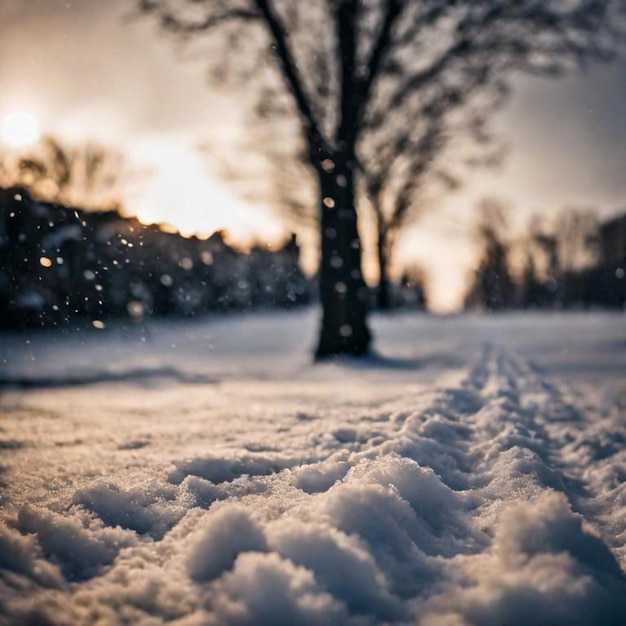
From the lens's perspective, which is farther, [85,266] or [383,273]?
[383,273]

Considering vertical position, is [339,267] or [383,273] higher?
[383,273]

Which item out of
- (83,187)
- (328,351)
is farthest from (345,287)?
(83,187)

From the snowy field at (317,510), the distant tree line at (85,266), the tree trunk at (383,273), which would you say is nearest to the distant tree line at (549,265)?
the tree trunk at (383,273)

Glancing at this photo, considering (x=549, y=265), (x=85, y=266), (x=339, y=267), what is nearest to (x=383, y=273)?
(x=339, y=267)

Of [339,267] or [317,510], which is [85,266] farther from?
[317,510]

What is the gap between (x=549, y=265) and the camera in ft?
167

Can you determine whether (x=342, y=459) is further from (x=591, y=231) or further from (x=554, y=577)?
(x=591, y=231)

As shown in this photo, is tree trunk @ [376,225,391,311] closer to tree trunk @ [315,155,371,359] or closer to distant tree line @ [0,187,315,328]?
distant tree line @ [0,187,315,328]

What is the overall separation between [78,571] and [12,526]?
35 cm

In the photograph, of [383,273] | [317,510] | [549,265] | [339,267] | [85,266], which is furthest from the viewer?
[549,265]

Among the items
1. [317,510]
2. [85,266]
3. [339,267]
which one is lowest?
[317,510]

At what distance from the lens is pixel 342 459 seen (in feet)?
6.33

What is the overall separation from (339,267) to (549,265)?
51.0m

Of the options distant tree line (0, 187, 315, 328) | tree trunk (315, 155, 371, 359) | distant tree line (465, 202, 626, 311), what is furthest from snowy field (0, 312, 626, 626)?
distant tree line (465, 202, 626, 311)
